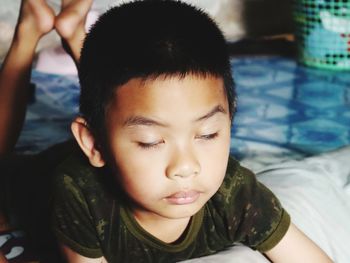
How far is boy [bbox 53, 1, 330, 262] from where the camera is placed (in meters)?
0.75

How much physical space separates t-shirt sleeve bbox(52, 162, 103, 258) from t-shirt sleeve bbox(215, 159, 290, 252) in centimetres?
22

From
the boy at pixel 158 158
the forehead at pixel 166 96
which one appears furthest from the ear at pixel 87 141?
the forehead at pixel 166 96

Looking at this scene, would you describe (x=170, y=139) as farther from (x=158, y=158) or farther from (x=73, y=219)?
(x=73, y=219)

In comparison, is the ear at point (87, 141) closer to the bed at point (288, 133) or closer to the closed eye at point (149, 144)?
the closed eye at point (149, 144)

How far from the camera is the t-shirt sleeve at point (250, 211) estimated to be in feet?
3.03

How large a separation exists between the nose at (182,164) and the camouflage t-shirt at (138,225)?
0.18 metres

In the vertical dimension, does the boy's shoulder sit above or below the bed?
above

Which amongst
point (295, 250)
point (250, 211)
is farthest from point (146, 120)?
point (295, 250)

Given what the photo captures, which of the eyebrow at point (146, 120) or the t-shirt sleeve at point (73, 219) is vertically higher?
the eyebrow at point (146, 120)

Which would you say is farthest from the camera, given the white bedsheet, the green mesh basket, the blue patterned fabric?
the green mesh basket

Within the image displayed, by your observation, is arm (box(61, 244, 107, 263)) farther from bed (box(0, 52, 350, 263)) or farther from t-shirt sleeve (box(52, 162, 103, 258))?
bed (box(0, 52, 350, 263))

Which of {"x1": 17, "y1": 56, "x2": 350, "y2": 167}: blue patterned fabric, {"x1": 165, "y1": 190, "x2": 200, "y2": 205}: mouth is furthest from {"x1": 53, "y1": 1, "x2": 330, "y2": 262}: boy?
{"x1": 17, "y1": 56, "x2": 350, "y2": 167}: blue patterned fabric

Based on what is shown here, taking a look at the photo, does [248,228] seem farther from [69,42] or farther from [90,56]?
[69,42]

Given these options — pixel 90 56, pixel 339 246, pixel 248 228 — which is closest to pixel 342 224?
pixel 339 246
